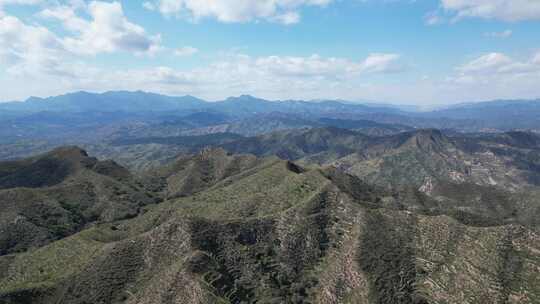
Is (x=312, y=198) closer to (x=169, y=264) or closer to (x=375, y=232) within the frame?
(x=375, y=232)

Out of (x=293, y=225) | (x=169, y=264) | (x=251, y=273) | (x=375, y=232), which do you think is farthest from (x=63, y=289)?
(x=375, y=232)

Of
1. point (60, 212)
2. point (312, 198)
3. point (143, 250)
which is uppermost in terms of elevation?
point (312, 198)

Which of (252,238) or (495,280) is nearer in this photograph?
(495,280)

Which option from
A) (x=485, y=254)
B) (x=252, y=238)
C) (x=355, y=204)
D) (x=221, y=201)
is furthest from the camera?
(x=221, y=201)

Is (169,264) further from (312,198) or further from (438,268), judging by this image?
(438,268)

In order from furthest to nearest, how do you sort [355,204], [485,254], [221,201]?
[221,201] < [355,204] < [485,254]

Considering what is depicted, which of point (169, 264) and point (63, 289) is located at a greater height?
point (169, 264)
